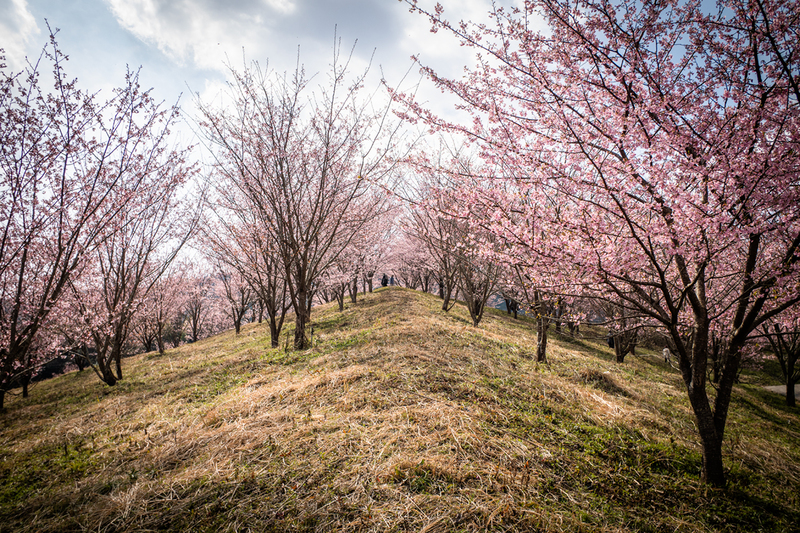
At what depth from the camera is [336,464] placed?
3.43m

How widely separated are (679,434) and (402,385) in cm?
432

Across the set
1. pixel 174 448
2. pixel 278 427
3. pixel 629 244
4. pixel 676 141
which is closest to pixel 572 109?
pixel 676 141

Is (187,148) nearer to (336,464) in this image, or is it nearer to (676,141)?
(336,464)

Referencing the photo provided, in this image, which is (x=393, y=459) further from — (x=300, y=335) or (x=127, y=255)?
(x=127, y=255)

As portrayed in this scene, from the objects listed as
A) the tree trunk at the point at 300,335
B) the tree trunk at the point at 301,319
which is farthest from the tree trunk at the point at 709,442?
the tree trunk at the point at 300,335

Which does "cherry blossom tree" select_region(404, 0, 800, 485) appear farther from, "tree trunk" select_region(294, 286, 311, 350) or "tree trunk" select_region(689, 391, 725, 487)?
"tree trunk" select_region(294, 286, 311, 350)

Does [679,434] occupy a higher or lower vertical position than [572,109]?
lower

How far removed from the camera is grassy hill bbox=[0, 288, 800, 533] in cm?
284

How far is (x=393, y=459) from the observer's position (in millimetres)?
3402

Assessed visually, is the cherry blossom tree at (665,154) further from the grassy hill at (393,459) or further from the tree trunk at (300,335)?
the tree trunk at (300,335)

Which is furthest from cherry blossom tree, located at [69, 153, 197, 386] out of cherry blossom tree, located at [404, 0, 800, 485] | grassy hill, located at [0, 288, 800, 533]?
cherry blossom tree, located at [404, 0, 800, 485]

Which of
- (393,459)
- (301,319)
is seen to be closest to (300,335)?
(301,319)

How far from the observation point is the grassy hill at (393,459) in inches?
112

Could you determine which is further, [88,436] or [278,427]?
[88,436]
